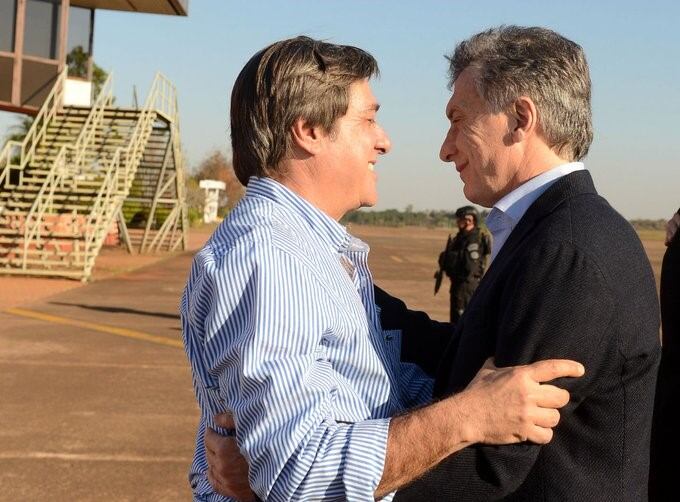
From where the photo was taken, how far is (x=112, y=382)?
30.7 feet

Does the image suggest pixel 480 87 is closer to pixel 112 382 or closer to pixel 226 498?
pixel 226 498

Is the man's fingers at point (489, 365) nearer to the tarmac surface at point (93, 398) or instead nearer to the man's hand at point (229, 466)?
the man's hand at point (229, 466)

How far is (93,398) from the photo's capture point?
8.59m

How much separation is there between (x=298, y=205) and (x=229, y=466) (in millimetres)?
612

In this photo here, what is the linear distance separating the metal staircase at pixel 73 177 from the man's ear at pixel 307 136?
59.8ft

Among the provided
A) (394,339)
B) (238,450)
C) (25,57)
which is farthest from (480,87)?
(25,57)

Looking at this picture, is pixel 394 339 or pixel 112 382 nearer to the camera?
pixel 394 339

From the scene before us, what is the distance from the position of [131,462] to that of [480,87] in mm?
4951

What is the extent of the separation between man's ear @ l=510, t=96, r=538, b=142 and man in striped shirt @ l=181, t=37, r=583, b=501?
0.35 meters

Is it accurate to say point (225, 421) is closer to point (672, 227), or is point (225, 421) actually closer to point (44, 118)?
point (672, 227)

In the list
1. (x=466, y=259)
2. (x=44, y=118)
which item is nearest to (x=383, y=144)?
(x=466, y=259)

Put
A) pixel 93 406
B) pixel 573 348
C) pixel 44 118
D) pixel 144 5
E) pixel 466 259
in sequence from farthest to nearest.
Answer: pixel 144 5 → pixel 44 118 → pixel 466 259 → pixel 93 406 → pixel 573 348

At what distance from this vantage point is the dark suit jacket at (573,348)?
201cm

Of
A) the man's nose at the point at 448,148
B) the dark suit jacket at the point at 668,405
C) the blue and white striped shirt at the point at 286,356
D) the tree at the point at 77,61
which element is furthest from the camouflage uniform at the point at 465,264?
the tree at the point at 77,61
